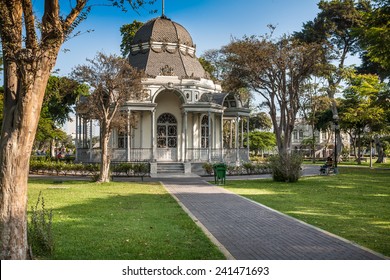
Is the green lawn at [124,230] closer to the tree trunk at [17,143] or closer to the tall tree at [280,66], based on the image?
the tree trunk at [17,143]

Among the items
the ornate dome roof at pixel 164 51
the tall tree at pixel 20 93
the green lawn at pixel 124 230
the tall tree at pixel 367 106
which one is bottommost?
the green lawn at pixel 124 230

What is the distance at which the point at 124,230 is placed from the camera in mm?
9148

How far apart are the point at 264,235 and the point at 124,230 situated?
3027 millimetres

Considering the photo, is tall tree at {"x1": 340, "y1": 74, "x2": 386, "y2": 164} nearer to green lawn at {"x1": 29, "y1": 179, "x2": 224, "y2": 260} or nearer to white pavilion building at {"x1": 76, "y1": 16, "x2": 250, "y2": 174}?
white pavilion building at {"x1": 76, "y1": 16, "x2": 250, "y2": 174}

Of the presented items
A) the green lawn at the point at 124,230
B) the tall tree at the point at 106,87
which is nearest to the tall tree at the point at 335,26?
the tall tree at the point at 106,87

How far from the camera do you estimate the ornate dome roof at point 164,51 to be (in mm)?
33344

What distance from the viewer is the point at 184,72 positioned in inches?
1318

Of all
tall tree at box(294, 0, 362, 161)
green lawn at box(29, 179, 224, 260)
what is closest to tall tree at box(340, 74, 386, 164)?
tall tree at box(294, 0, 362, 161)

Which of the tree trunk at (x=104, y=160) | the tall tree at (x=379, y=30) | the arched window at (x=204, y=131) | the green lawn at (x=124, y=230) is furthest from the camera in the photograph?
the arched window at (x=204, y=131)

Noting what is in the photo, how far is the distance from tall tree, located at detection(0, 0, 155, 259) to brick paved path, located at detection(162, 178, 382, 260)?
3.51 metres

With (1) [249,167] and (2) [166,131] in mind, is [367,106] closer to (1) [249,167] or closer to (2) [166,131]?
(1) [249,167]

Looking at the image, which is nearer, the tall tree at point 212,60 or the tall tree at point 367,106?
the tall tree at point 367,106

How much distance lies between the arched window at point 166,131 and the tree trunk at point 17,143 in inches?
1044

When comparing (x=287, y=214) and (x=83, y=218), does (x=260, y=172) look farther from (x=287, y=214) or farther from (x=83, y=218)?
(x=83, y=218)
